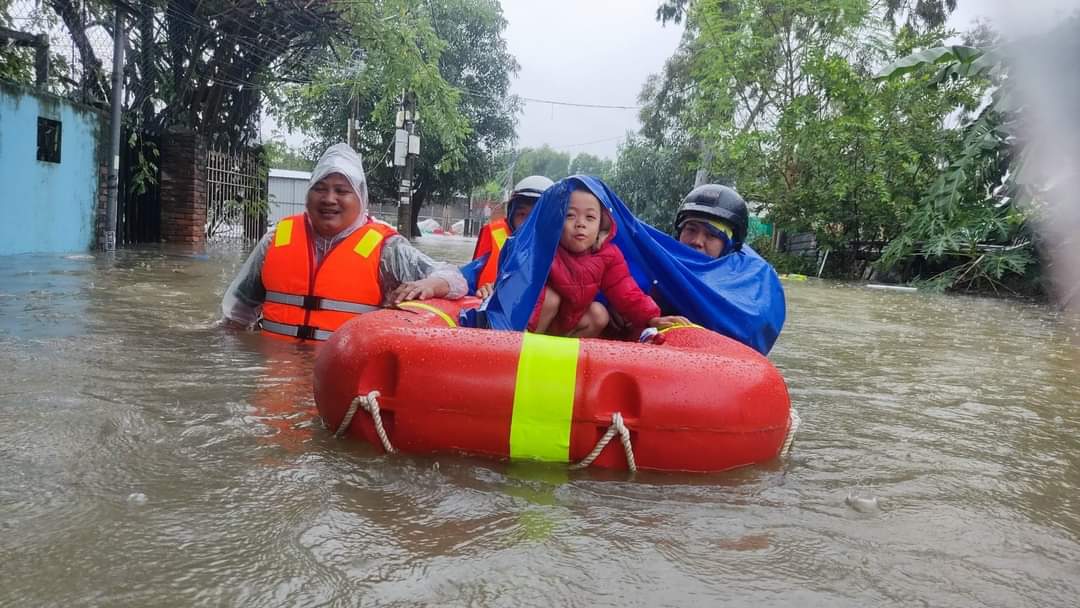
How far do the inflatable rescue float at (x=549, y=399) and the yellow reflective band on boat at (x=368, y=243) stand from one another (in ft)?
5.38

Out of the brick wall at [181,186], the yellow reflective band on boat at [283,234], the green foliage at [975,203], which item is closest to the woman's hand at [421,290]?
the yellow reflective band on boat at [283,234]

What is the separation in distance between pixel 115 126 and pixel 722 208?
381 inches

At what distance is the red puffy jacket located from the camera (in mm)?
3617

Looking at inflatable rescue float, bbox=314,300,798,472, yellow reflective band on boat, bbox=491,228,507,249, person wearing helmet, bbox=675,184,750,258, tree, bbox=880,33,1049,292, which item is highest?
tree, bbox=880,33,1049,292

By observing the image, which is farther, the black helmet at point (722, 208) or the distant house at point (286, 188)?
the distant house at point (286, 188)

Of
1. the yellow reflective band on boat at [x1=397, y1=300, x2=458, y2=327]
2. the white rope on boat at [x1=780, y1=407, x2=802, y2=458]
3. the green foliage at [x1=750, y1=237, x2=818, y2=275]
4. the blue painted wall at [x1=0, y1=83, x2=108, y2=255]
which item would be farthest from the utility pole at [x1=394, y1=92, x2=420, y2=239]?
the white rope on boat at [x1=780, y1=407, x2=802, y2=458]

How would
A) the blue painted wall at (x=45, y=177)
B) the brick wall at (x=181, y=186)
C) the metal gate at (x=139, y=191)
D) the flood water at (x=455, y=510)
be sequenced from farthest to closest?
the brick wall at (x=181, y=186), the metal gate at (x=139, y=191), the blue painted wall at (x=45, y=177), the flood water at (x=455, y=510)

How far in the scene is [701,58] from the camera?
81.0 ft

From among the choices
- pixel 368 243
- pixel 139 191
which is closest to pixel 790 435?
pixel 368 243

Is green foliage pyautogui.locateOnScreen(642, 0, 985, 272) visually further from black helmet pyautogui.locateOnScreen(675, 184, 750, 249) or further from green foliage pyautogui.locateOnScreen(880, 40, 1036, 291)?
black helmet pyautogui.locateOnScreen(675, 184, 750, 249)

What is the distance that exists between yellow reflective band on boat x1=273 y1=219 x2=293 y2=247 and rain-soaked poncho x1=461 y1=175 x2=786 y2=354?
1.35 metres

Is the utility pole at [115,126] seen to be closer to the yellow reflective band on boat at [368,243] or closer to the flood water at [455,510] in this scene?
the flood water at [455,510]

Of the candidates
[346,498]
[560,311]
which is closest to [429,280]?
[560,311]

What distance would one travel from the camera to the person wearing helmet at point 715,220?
14.4 ft
